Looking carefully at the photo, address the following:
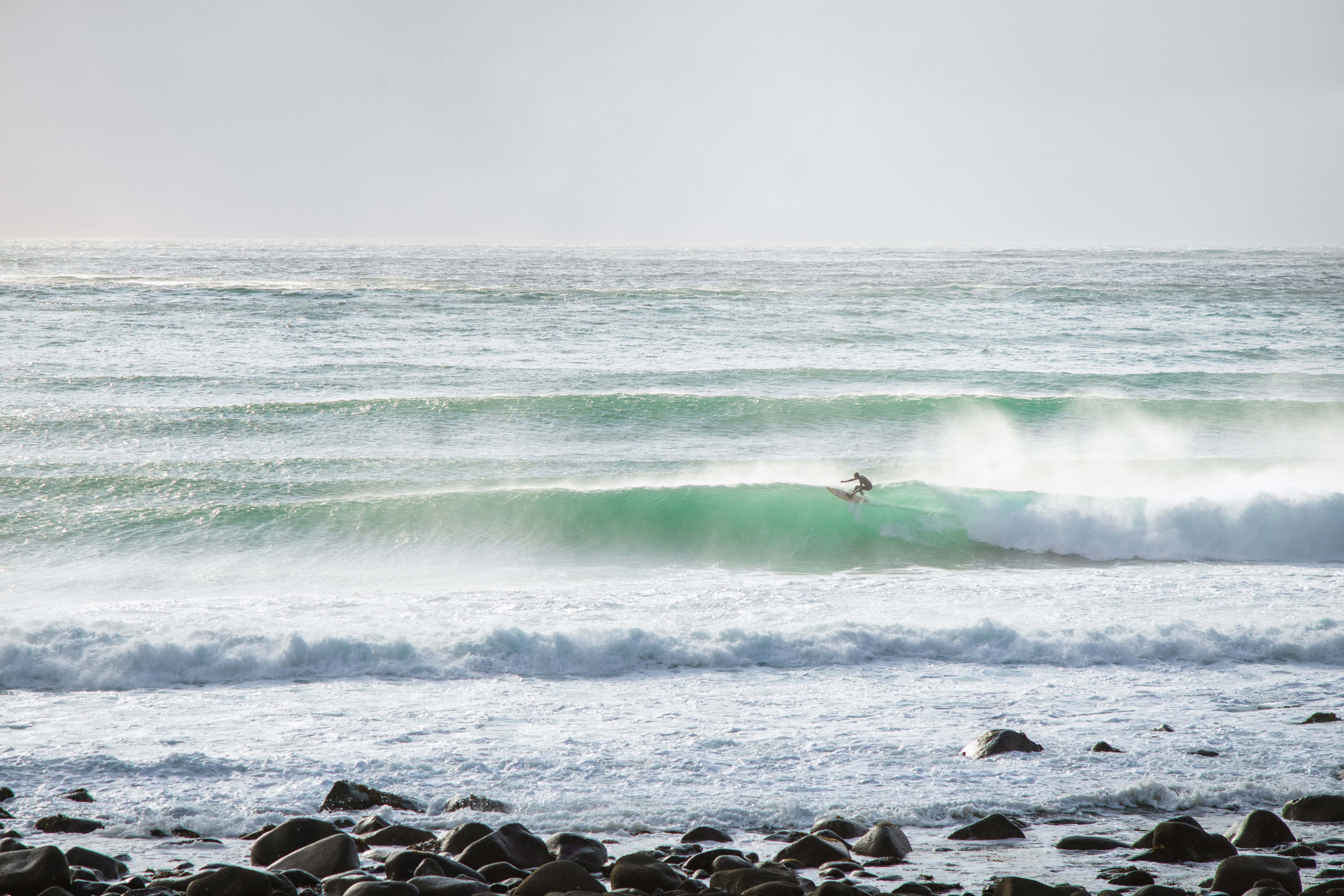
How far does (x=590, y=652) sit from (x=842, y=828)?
9.72 ft

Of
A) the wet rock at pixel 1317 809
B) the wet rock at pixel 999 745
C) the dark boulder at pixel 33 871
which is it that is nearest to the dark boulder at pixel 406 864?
the dark boulder at pixel 33 871

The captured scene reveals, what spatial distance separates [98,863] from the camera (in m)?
3.67

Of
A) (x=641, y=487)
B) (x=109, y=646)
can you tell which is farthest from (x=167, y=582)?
(x=641, y=487)

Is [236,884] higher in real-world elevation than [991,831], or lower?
higher

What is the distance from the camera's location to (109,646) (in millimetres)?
6582

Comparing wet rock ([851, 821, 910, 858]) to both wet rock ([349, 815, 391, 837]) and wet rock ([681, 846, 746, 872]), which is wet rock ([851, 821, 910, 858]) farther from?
wet rock ([349, 815, 391, 837])

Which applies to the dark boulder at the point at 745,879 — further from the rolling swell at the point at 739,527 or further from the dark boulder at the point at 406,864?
the rolling swell at the point at 739,527

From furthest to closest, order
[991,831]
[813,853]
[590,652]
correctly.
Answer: [590,652] → [991,831] → [813,853]

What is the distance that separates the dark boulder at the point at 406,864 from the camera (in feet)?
11.9

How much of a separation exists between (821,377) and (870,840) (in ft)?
51.2

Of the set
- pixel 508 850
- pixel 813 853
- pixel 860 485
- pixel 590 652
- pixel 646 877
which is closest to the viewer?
pixel 646 877

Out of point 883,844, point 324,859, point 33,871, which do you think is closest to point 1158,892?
point 883,844

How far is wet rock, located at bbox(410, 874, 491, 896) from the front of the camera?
3.36 m

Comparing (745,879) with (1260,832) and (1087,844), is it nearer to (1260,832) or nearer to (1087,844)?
(1087,844)
